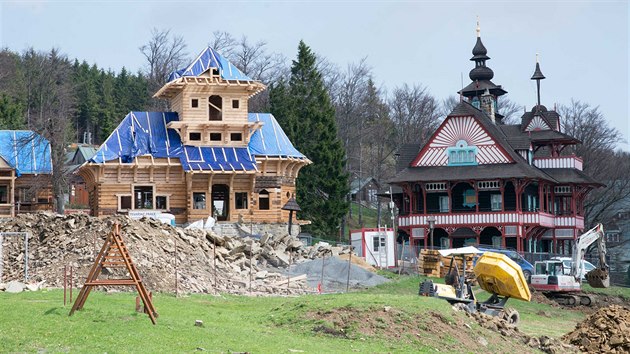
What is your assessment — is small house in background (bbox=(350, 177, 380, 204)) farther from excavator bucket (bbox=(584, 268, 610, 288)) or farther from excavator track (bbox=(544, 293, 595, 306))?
excavator bucket (bbox=(584, 268, 610, 288))

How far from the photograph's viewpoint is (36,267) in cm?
4075

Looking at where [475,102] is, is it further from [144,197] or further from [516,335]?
[516,335]

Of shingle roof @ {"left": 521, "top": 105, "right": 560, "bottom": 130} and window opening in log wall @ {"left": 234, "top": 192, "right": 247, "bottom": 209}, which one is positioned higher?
shingle roof @ {"left": 521, "top": 105, "right": 560, "bottom": 130}

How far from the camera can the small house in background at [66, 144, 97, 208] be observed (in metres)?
84.2

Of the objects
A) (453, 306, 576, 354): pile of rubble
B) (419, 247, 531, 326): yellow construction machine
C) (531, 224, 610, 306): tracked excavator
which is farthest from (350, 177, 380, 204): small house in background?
(453, 306, 576, 354): pile of rubble

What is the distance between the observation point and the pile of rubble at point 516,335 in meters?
31.2

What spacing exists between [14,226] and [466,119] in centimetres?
3643

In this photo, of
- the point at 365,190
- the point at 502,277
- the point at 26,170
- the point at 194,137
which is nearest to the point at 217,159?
the point at 194,137

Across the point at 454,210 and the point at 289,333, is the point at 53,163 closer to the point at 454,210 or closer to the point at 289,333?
the point at 454,210

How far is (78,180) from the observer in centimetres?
8894

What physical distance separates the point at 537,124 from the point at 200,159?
26.4 metres

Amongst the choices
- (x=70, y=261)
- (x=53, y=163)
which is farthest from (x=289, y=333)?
(x=53, y=163)

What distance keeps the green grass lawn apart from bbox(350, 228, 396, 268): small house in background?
25674 millimetres

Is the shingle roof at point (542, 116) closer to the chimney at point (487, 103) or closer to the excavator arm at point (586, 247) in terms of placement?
the chimney at point (487, 103)
